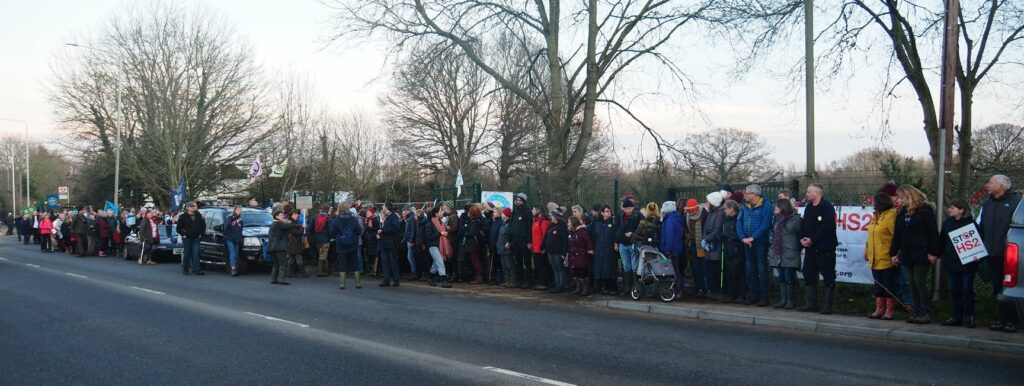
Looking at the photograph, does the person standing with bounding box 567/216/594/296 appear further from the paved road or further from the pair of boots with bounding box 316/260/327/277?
the pair of boots with bounding box 316/260/327/277

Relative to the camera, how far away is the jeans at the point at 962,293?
375 inches

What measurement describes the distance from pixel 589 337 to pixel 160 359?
15.7 ft

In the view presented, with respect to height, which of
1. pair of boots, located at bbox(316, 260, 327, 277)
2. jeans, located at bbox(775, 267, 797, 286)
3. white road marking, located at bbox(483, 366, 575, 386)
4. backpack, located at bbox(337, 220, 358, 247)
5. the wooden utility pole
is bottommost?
pair of boots, located at bbox(316, 260, 327, 277)

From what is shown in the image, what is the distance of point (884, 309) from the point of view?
10.7 metres

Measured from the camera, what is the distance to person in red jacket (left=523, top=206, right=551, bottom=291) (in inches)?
602

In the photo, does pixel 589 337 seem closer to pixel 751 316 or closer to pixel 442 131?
pixel 751 316

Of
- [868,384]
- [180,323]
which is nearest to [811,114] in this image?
[868,384]

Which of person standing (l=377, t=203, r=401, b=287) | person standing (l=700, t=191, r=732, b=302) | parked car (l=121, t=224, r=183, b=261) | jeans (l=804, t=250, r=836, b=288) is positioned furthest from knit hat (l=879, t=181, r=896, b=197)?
parked car (l=121, t=224, r=183, b=261)

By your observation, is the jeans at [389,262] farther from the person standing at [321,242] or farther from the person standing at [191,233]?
the person standing at [191,233]

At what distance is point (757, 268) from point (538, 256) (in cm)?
475

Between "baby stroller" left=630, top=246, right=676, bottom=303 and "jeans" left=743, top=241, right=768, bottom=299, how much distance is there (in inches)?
46.0

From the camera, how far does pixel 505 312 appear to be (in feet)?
40.1

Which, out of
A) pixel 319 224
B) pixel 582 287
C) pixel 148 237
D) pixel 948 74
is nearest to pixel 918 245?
pixel 948 74

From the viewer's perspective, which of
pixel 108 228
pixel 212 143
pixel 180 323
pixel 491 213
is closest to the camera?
pixel 180 323
